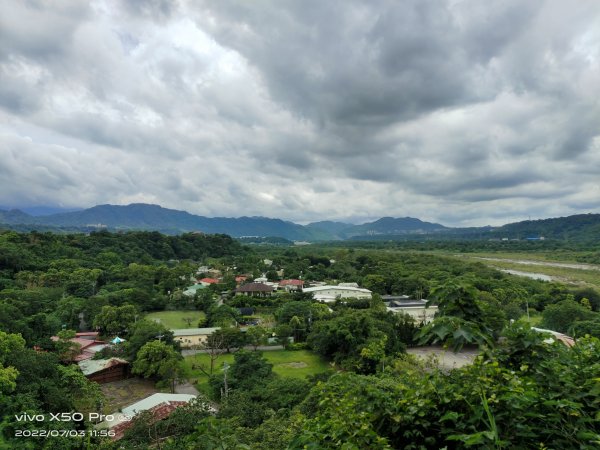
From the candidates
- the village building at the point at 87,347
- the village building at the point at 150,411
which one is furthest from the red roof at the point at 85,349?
the village building at the point at 150,411

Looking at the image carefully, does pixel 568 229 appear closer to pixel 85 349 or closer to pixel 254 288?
pixel 254 288

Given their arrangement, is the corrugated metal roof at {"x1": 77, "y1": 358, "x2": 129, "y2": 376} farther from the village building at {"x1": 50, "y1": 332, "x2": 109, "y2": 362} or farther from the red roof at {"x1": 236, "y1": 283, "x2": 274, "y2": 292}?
the red roof at {"x1": 236, "y1": 283, "x2": 274, "y2": 292}

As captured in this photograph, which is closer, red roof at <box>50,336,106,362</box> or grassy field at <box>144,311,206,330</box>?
red roof at <box>50,336,106,362</box>

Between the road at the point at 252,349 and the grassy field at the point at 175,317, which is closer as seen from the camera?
the road at the point at 252,349

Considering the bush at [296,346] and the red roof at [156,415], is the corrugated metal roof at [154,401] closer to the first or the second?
the red roof at [156,415]

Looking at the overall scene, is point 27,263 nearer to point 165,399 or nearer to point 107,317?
point 107,317

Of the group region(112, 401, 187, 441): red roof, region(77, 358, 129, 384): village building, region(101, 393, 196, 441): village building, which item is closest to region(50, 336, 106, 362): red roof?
region(77, 358, 129, 384): village building
